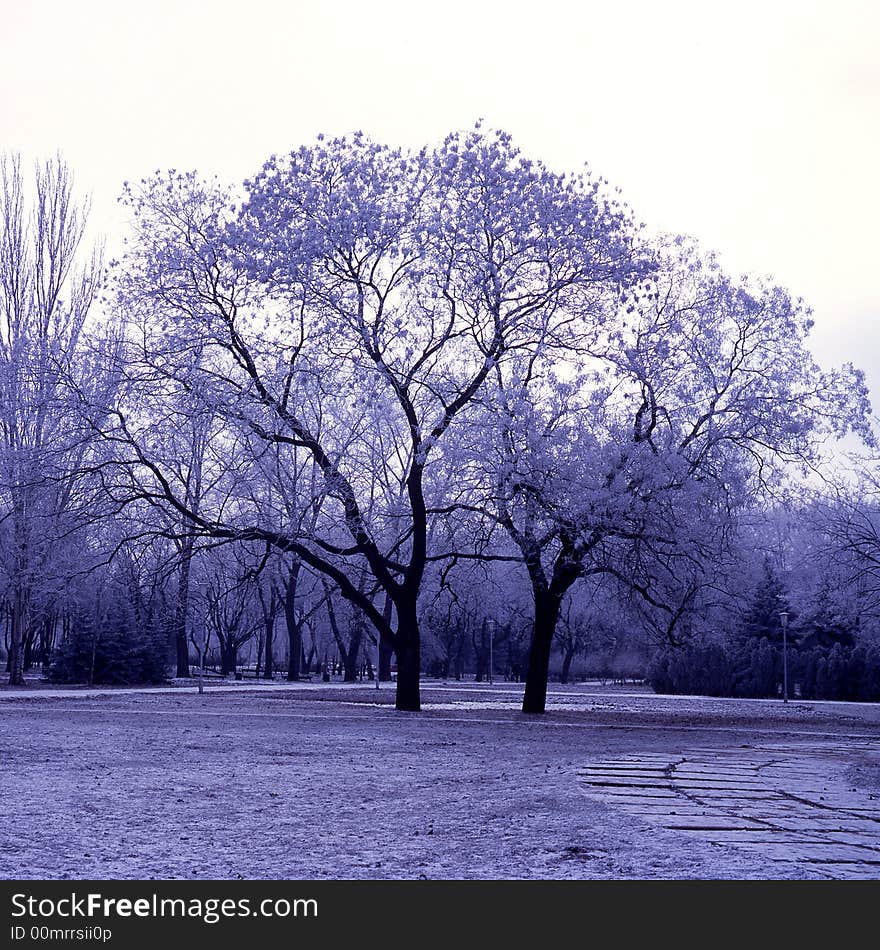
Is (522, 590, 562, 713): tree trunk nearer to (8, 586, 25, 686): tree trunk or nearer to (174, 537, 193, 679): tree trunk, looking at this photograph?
(174, 537, 193, 679): tree trunk

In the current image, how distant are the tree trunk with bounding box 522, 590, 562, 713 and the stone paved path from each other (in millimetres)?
8803

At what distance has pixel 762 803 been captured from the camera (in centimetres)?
941

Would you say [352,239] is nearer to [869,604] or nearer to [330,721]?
[330,721]

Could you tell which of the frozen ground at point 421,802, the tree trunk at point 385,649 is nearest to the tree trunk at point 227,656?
the tree trunk at point 385,649

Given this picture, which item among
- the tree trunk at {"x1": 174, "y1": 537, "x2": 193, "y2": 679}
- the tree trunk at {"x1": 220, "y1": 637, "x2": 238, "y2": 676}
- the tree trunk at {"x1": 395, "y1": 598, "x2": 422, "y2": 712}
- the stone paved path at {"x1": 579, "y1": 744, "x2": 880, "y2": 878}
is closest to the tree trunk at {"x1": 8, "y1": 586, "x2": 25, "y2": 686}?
the tree trunk at {"x1": 174, "y1": 537, "x2": 193, "y2": 679}

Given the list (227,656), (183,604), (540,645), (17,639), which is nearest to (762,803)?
(540,645)

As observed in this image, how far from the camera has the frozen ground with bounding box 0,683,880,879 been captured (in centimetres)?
653

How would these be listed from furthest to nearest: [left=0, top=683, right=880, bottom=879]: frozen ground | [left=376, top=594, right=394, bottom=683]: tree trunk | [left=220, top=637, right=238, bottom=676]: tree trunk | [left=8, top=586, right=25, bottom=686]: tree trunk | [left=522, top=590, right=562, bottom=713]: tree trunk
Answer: [left=220, top=637, right=238, bottom=676]: tree trunk
[left=376, top=594, right=394, bottom=683]: tree trunk
[left=8, top=586, right=25, bottom=686]: tree trunk
[left=522, top=590, right=562, bottom=713]: tree trunk
[left=0, top=683, right=880, bottom=879]: frozen ground

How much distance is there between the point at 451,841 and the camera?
734 centimetres

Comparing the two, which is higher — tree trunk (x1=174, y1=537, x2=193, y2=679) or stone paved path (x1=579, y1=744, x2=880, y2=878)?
tree trunk (x1=174, y1=537, x2=193, y2=679)

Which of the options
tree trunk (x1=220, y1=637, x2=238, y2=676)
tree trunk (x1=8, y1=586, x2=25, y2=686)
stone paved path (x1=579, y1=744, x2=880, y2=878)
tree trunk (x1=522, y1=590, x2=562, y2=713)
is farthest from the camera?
tree trunk (x1=220, y1=637, x2=238, y2=676)

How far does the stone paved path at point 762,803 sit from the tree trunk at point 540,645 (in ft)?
28.9
